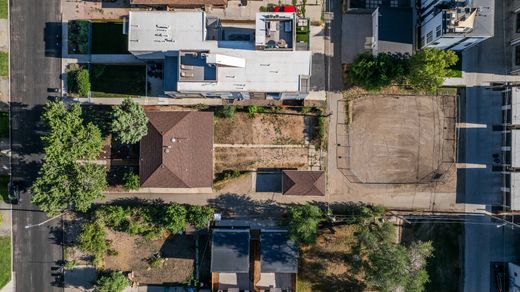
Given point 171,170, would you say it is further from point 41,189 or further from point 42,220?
point 42,220

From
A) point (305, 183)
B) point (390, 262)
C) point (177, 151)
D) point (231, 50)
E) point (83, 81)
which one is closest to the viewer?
point (390, 262)

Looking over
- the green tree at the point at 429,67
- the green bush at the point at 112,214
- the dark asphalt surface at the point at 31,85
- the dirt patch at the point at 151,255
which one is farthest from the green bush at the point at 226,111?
the green tree at the point at 429,67

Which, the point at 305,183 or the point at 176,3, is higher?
the point at 176,3

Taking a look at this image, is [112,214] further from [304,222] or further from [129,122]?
[304,222]

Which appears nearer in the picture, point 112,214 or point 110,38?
point 112,214

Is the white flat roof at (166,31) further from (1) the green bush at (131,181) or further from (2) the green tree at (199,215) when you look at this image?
(2) the green tree at (199,215)

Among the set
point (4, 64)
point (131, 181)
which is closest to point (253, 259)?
point (131, 181)

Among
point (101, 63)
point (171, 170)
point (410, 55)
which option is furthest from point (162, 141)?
point (410, 55)
